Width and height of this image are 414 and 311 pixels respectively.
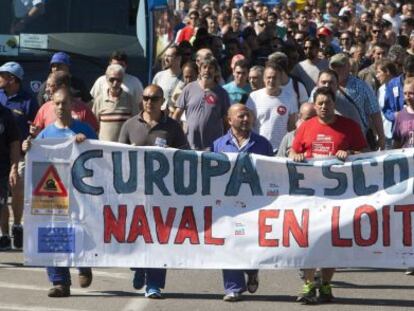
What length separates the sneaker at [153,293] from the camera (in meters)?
12.1

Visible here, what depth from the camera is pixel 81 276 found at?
12445 mm

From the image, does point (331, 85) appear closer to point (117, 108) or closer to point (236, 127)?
point (236, 127)

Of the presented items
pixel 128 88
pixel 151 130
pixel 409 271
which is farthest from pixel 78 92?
pixel 409 271

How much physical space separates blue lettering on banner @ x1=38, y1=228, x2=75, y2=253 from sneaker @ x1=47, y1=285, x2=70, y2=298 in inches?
11.0

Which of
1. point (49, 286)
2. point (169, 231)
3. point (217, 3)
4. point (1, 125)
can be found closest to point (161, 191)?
point (169, 231)

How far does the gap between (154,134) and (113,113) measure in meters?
3.97

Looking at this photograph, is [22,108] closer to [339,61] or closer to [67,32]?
[339,61]

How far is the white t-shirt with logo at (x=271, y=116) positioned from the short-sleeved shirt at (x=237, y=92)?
83cm

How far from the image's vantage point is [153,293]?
12102 millimetres

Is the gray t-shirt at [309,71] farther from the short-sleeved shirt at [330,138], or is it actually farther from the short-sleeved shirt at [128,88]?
the short-sleeved shirt at [330,138]

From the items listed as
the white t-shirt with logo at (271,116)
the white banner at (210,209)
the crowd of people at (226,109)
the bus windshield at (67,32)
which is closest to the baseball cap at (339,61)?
the crowd of people at (226,109)

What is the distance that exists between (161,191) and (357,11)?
77.2 feet

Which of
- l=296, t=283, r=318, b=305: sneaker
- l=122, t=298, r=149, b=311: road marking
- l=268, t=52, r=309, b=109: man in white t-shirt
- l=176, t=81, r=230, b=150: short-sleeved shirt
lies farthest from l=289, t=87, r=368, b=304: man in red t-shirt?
l=176, t=81, r=230, b=150: short-sleeved shirt

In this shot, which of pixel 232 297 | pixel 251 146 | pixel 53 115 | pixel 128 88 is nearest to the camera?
pixel 232 297
